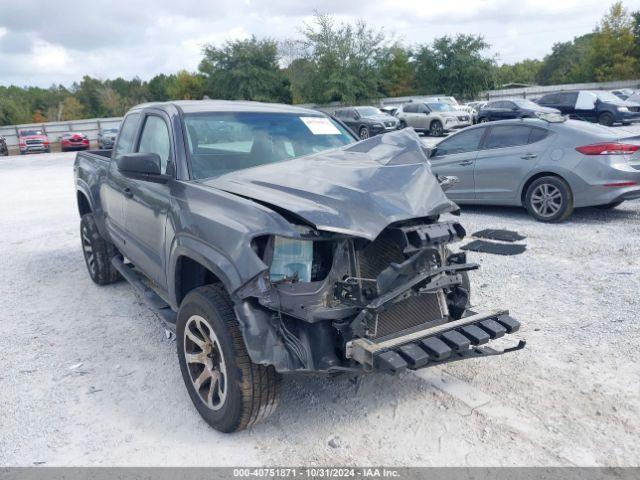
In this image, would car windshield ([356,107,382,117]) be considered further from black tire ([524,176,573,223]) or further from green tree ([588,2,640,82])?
green tree ([588,2,640,82])

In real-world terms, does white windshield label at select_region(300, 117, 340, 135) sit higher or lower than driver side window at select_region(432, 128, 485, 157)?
higher

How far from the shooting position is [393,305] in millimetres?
3125

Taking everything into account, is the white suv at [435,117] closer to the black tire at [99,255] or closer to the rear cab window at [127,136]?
the black tire at [99,255]

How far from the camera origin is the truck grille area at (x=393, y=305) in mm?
3094

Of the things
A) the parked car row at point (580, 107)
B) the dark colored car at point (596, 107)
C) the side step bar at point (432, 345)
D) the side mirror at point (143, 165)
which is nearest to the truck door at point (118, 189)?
the side mirror at point (143, 165)

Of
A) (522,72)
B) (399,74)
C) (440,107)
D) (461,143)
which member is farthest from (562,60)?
(461,143)

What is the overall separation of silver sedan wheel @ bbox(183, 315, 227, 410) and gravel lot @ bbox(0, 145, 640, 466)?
241 millimetres

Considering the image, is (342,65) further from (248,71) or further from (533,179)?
(533,179)

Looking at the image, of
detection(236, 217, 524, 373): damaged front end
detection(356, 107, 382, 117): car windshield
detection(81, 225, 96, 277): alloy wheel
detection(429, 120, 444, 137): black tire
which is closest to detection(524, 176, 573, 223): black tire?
detection(236, 217, 524, 373): damaged front end

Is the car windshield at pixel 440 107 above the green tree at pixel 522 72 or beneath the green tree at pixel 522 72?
beneath

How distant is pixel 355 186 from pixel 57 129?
48.6 m

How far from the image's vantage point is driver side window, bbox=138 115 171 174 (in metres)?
4.20

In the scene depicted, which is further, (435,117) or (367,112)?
(435,117)

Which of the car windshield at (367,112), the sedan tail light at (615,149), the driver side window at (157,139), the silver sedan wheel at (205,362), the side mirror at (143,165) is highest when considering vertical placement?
the car windshield at (367,112)
